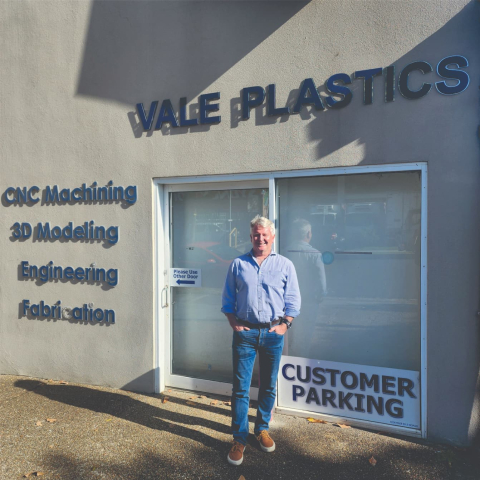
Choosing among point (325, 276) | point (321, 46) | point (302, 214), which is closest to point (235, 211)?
point (302, 214)

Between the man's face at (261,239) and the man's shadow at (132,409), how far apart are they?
1.81 meters

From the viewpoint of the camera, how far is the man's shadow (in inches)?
168

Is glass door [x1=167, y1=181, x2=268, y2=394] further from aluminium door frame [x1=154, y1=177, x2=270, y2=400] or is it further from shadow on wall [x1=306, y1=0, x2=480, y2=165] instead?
shadow on wall [x1=306, y1=0, x2=480, y2=165]

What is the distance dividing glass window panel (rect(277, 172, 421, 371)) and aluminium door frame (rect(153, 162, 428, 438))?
129 millimetres

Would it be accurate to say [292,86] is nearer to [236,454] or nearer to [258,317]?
[258,317]

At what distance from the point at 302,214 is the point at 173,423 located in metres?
2.51

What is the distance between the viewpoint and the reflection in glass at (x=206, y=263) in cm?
504

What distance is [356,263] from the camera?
441 centimetres

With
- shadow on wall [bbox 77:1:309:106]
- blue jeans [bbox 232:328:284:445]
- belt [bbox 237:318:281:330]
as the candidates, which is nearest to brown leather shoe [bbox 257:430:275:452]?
blue jeans [bbox 232:328:284:445]

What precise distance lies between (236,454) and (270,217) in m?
2.27

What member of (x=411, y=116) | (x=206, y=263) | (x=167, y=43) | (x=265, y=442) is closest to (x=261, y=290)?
(x=265, y=442)

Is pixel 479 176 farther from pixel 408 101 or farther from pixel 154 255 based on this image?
pixel 154 255

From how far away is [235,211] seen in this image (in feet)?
16.5

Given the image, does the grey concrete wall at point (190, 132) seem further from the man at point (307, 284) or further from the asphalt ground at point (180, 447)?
the man at point (307, 284)
